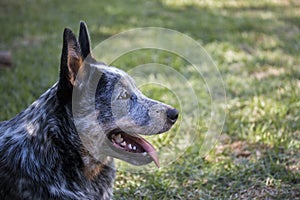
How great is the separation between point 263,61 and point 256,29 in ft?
5.53

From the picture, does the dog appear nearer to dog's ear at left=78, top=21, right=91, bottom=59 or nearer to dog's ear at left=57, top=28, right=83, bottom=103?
dog's ear at left=57, top=28, right=83, bottom=103

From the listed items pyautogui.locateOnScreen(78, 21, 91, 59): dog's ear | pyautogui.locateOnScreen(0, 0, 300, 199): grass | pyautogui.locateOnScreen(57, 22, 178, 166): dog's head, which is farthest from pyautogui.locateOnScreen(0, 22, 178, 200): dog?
pyautogui.locateOnScreen(0, 0, 300, 199): grass

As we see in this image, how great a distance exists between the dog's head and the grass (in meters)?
0.87

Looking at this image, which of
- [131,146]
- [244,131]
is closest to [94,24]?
[244,131]

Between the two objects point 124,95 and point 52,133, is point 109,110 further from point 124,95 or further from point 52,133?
point 52,133

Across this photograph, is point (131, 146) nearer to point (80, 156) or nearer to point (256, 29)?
point (80, 156)

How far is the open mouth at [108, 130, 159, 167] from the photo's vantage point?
324 cm

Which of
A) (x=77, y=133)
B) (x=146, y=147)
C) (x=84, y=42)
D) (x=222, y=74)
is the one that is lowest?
(x=222, y=74)

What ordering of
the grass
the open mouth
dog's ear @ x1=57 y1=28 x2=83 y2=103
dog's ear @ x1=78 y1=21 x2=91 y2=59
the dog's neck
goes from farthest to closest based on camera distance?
the grass → dog's ear @ x1=78 y1=21 x2=91 y2=59 → the open mouth → the dog's neck → dog's ear @ x1=57 y1=28 x2=83 y2=103

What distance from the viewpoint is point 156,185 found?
4117 millimetres

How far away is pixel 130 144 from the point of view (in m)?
3.31

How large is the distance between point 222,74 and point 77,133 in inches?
148

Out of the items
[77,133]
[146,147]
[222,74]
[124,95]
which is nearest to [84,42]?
[124,95]

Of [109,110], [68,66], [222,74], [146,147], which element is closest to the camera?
[68,66]
